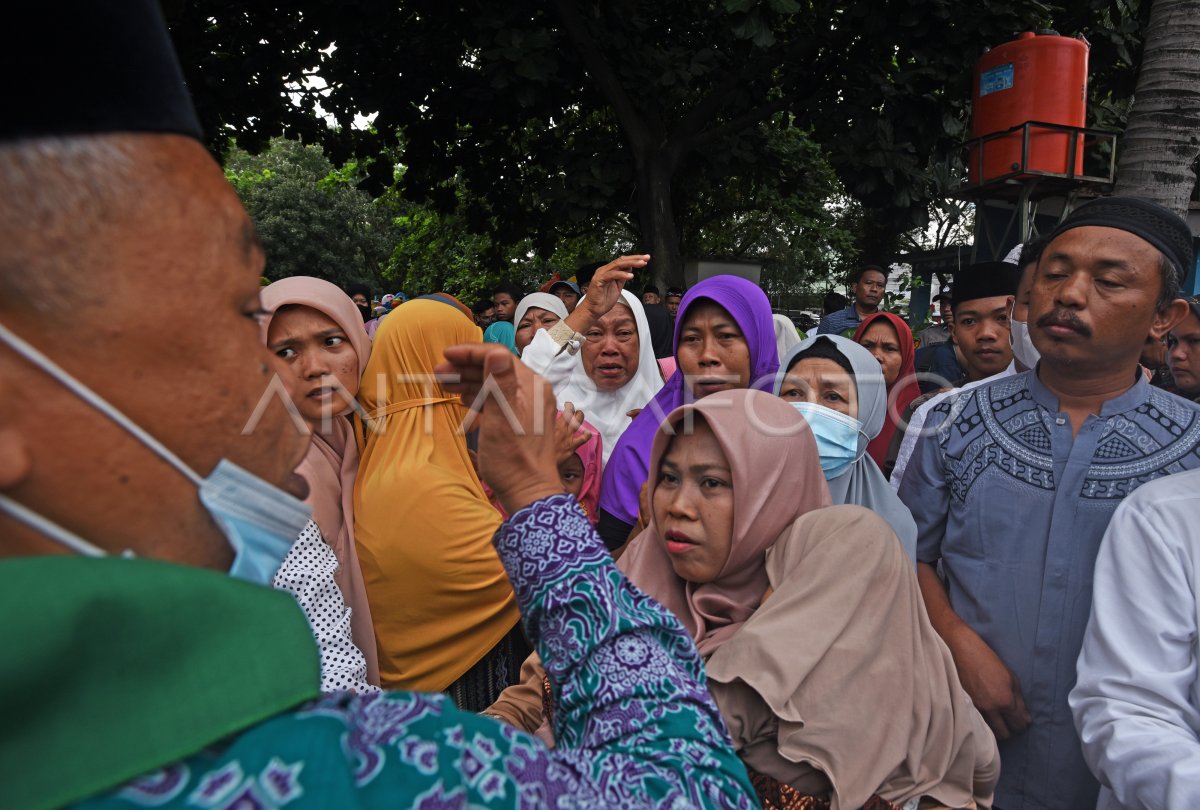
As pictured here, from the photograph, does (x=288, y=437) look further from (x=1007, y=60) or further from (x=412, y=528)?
(x=1007, y=60)

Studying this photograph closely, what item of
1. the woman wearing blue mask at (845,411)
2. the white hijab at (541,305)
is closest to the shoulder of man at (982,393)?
Answer: the woman wearing blue mask at (845,411)

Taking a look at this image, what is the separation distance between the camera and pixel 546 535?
1.04m

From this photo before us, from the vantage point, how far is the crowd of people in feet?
2.13

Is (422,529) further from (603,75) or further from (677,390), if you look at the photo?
(603,75)

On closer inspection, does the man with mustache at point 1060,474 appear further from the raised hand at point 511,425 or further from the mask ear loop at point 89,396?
the mask ear loop at point 89,396

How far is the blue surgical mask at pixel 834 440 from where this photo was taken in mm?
2787

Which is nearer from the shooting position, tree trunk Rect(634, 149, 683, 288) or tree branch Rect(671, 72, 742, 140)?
tree branch Rect(671, 72, 742, 140)

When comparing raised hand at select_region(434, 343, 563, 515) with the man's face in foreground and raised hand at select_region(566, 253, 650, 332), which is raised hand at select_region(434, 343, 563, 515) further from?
raised hand at select_region(566, 253, 650, 332)

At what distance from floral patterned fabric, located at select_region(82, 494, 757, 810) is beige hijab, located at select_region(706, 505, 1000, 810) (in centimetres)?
71

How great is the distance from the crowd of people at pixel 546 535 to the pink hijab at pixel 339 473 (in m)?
0.02

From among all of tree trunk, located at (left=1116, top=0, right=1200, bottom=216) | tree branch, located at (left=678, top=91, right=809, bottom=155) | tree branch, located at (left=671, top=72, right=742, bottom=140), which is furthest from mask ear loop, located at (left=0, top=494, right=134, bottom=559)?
tree branch, located at (left=678, top=91, right=809, bottom=155)

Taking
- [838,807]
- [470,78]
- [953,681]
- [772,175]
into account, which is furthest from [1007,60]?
[838,807]

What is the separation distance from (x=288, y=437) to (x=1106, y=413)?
7.09ft

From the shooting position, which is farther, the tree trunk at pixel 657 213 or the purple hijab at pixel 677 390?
the tree trunk at pixel 657 213
